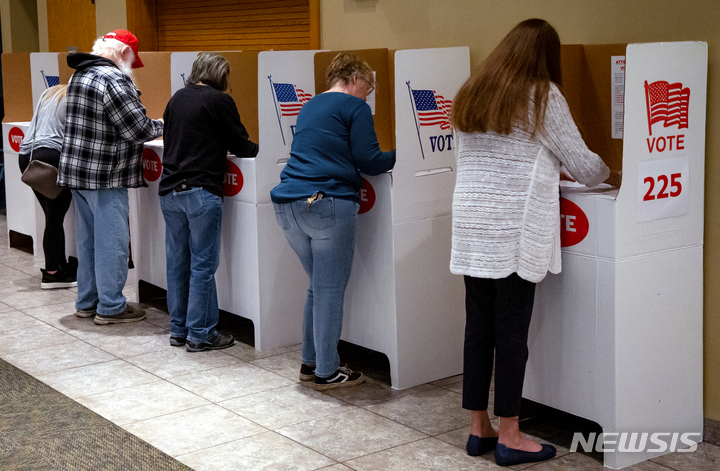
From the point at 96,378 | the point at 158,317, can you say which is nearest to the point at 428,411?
the point at 96,378

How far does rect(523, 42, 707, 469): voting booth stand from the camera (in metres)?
2.61

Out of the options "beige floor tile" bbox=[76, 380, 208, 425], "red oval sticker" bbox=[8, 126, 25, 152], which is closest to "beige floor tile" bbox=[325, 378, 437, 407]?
"beige floor tile" bbox=[76, 380, 208, 425]

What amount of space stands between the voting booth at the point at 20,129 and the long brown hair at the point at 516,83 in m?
4.12

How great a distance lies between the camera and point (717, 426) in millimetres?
2883

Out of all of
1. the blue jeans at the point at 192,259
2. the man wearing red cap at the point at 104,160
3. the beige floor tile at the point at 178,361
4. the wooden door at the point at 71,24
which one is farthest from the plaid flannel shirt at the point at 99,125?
the wooden door at the point at 71,24

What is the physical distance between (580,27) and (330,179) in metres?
1.17

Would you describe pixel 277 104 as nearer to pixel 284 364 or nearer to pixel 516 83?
pixel 284 364

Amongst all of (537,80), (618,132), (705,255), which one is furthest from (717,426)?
(537,80)

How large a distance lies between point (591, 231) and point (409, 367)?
1.13 metres

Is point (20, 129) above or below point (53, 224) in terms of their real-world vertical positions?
above

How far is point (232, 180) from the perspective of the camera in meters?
4.00

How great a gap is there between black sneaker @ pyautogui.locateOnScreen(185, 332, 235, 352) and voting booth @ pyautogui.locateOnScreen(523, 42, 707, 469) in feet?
5.56

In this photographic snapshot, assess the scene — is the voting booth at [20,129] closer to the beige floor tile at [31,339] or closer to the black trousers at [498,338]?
the beige floor tile at [31,339]

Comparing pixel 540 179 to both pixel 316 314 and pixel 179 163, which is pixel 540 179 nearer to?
pixel 316 314
